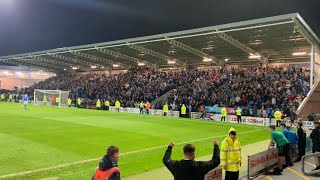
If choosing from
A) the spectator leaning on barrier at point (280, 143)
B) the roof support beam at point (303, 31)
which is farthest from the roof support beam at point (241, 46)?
the spectator leaning on barrier at point (280, 143)

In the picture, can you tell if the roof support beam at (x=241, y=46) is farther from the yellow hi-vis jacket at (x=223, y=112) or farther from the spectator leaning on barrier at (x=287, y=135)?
the spectator leaning on barrier at (x=287, y=135)

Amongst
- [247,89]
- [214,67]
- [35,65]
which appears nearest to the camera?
[247,89]

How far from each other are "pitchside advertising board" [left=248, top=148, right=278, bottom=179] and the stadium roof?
19800mm

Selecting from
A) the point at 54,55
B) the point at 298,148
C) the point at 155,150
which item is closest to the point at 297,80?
the point at 298,148

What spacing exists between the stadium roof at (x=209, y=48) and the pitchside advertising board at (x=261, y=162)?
19800 mm

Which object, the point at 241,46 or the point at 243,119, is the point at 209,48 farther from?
the point at 243,119

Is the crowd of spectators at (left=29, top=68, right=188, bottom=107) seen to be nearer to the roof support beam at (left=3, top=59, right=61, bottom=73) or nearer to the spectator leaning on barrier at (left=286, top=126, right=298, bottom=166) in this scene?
→ the roof support beam at (left=3, top=59, right=61, bottom=73)

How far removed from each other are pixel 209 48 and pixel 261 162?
108 feet

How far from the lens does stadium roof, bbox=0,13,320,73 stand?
108ft

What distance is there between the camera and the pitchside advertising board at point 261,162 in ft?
34.7

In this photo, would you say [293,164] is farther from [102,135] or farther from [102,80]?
[102,80]

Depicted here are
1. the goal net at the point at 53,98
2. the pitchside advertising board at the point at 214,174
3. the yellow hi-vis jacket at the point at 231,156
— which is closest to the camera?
the pitchside advertising board at the point at 214,174

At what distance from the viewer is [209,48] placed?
141 feet

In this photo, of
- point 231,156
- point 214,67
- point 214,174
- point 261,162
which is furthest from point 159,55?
point 214,174
